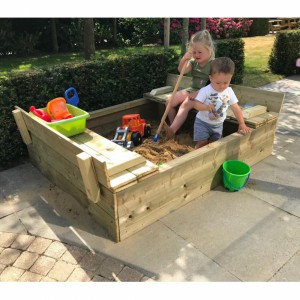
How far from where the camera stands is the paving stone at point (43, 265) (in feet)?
8.29

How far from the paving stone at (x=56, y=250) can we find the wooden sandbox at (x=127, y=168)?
0.42m

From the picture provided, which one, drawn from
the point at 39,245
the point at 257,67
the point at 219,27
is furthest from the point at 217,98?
the point at 219,27

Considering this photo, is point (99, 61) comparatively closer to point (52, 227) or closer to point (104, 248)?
point (52, 227)

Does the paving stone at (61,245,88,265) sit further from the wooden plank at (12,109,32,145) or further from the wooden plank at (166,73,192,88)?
the wooden plank at (166,73,192,88)

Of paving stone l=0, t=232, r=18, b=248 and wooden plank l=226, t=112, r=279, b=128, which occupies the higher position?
wooden plank l=226, t=112, r=279, b=128

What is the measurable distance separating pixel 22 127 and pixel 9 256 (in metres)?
→ 1.64

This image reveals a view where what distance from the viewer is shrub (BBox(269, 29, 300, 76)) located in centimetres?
901

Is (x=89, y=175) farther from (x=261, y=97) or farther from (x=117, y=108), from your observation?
(x=261, y=97)

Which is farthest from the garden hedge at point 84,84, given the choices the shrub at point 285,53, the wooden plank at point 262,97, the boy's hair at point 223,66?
the shrub at point 285,53

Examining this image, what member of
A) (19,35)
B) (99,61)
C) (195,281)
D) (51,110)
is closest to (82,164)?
(195,281)

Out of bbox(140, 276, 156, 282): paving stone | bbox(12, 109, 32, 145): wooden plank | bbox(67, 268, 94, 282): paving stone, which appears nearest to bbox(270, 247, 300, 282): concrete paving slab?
bbox(140, 276, 156, 282): paving stone

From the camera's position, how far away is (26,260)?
264 cm

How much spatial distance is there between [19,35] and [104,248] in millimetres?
12503

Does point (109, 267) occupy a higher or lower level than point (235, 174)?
lower
